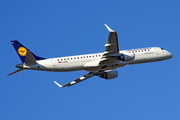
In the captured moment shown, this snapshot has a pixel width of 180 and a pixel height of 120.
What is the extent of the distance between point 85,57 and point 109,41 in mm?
7612

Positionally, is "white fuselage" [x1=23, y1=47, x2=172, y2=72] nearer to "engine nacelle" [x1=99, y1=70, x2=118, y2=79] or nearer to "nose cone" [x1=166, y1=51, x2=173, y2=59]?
"engine nacelle" [x1=99, y1=70, x2=118, y2=79]

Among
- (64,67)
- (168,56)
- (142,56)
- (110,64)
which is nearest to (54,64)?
(64,67)

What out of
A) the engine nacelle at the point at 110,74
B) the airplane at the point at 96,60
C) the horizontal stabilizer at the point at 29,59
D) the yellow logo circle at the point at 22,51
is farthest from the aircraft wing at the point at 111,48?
the yellow logo circle at the point at 22,51

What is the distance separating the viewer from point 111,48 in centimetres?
5056

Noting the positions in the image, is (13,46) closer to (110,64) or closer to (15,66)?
(15,66)

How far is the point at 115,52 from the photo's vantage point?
51.4m

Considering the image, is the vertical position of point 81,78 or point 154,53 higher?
point 154,53

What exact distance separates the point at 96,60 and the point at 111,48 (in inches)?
219

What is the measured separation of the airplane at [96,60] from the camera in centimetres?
5025

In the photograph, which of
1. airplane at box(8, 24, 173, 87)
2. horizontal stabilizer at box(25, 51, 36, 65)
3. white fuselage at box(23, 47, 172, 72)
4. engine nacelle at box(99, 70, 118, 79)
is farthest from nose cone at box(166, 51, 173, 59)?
horizontal stabilizer at box(25, 51, 36, 65)

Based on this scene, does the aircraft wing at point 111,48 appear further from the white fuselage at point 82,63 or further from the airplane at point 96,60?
the white fuselage at point 82,63

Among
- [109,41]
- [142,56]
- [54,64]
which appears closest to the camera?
[109,41]

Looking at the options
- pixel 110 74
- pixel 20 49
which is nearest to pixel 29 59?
pixel 20 49

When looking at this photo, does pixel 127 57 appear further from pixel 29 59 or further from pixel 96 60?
pixel 29 59
